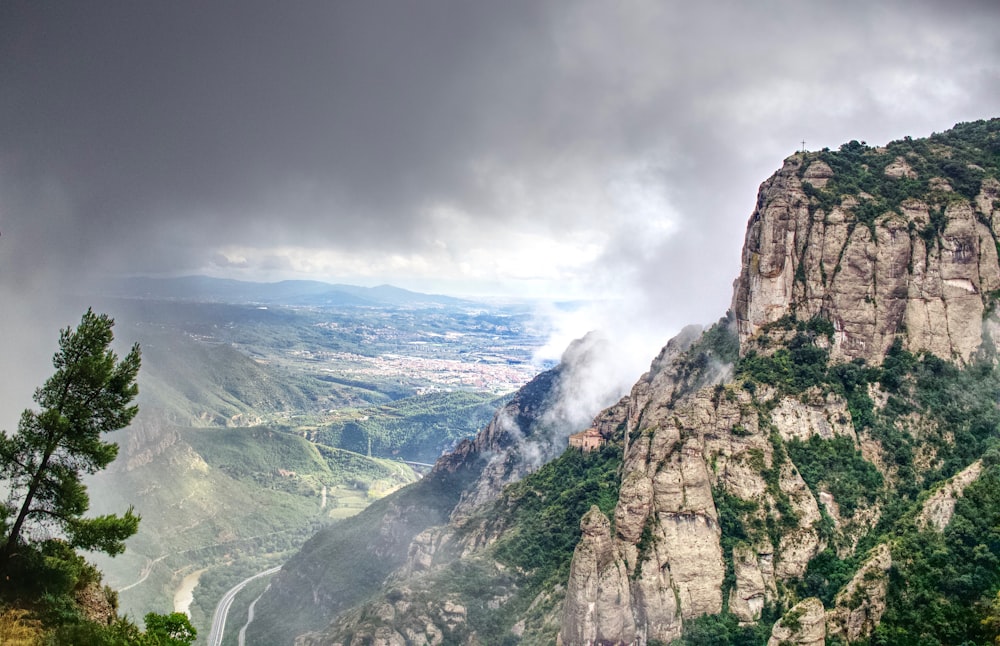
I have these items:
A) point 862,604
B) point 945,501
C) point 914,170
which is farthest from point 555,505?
point 914,170

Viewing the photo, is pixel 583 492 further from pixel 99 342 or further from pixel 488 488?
pixel 99 342

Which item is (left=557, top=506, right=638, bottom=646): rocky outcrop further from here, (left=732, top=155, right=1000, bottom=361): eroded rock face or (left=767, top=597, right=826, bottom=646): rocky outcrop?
(left=732, top=155, right=1000, bottom=361): eroded rock face

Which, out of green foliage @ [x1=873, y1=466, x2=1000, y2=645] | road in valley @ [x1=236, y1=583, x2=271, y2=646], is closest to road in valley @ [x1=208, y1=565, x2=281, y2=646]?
road in valley @ [x1=236, y1=583, x2=271, y2=646]

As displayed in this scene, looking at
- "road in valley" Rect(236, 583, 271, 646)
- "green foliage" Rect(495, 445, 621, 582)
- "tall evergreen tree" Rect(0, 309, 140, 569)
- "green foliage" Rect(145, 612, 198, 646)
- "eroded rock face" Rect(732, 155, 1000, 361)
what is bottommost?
"road in valley" Rect(236, 583, 271, 646)

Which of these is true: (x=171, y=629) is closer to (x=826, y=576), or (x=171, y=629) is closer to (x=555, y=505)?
(x=826, y=576)

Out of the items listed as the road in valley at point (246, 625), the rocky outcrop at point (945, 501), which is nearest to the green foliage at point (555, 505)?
the rocky outcrop at point (945, 501)
